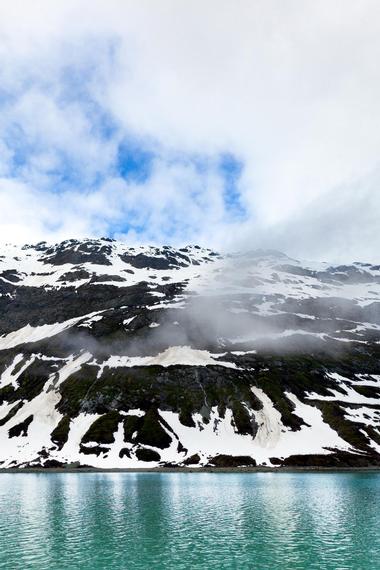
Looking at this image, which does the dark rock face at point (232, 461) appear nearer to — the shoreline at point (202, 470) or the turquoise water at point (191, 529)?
the shoreline at point (202, 470)

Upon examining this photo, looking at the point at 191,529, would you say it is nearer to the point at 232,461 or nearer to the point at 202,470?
the point at 202,470

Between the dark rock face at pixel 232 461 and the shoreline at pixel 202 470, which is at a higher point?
the dark rock face at pixel 232 461

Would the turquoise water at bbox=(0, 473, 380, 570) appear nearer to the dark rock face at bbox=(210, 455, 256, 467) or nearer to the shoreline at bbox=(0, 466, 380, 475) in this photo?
the shoreline at bbox=(0, 466, 380, 475)

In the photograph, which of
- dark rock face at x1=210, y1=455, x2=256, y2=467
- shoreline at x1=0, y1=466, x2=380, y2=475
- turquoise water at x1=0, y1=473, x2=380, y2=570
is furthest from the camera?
dark rock face at x1=210, y1=455, x2=256, y2=467

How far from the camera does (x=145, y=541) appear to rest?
4638 centimetres

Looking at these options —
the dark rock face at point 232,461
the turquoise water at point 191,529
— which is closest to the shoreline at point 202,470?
the dark rock face at point 232,461

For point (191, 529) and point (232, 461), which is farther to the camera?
point (232, 461)

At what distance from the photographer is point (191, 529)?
52.1m

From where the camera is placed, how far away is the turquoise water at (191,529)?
3938 cm

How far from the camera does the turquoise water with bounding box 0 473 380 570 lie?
39375 millimetres

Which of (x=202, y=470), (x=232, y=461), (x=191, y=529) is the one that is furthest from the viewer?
(x=232, y=461)

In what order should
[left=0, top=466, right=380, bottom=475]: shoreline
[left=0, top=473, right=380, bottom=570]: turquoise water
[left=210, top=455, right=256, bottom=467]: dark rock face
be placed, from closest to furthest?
[left=0, top=473, right=380, bottom=570]: turquoise water < [left=0, top=466, right=380, bottom=475]: shoreline < [left=210, top=455, right=256, bottom=467]: dark rock face

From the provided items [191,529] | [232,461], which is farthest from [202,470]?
[191,529]

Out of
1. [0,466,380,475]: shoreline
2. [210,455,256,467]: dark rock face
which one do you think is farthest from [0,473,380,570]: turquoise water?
[210,455,256,467]: dark rock face
